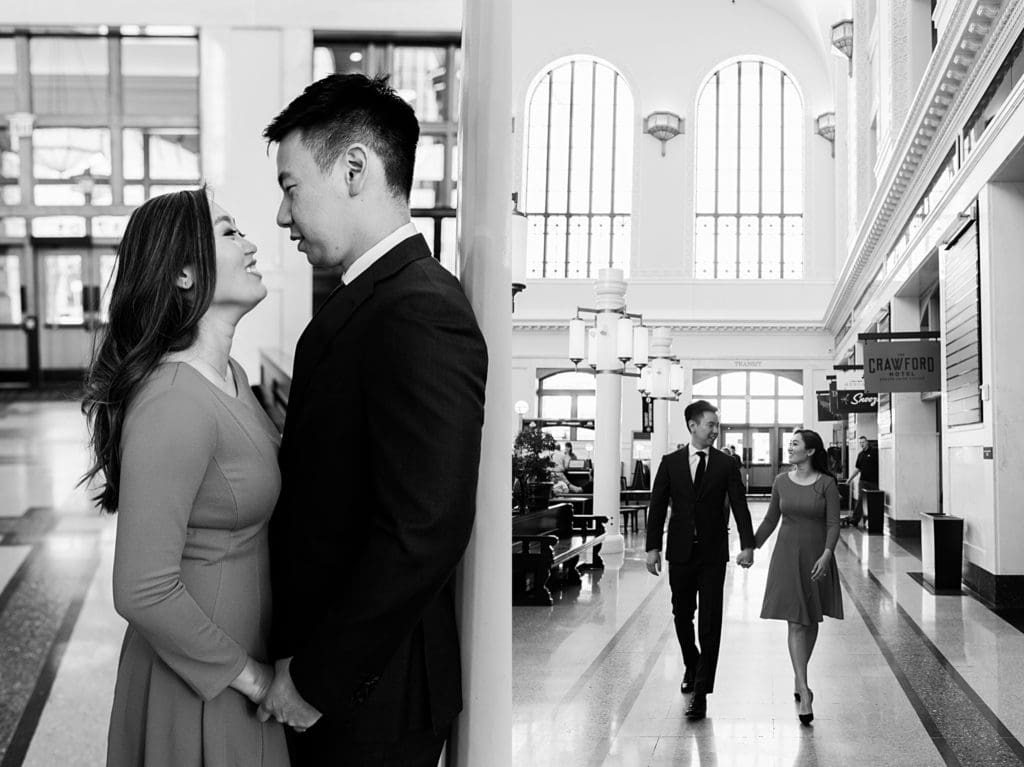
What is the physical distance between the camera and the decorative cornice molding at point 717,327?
1289 inches

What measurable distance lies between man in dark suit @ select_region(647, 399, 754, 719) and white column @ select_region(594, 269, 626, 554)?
723 centimetres

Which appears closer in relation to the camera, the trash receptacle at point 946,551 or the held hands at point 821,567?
the held hands at point 821,567

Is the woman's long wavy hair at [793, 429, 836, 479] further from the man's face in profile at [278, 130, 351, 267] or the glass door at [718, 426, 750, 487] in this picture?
the glass door at [718, 426, 750, 487]

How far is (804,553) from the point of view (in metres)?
6.09

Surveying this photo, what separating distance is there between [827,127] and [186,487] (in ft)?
107

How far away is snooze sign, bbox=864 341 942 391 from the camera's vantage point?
13.6 meters

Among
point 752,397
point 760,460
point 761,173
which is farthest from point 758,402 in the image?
point 761,173

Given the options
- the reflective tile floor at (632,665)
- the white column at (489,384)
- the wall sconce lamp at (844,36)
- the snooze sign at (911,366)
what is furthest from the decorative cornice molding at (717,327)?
the white column at (489,384)

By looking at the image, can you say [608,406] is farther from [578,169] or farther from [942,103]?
[578,169]


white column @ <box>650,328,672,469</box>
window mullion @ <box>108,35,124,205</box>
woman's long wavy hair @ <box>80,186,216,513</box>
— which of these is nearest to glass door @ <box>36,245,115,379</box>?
window mullion @ <box>108,35,124,205</box>

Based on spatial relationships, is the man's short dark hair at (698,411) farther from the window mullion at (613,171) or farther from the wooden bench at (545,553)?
the window mullion at (613,171)

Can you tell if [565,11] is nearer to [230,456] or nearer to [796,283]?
[796,283]

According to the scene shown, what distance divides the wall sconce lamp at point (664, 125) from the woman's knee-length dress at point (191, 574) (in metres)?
31.9

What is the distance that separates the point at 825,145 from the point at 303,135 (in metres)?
32.9
